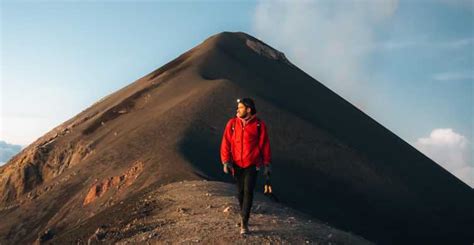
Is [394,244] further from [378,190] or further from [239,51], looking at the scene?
[239,51]

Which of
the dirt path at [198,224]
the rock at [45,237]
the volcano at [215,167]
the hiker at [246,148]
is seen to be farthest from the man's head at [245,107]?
the rock at [45,237]

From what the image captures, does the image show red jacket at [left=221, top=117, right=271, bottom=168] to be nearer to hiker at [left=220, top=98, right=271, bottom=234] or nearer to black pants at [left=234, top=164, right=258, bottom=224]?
hiker at [left=220, top=98, right=271, bottom=234]

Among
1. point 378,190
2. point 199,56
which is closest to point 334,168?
point 378,190

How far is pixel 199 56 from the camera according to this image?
85062 mm

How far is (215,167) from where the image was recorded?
43688mm

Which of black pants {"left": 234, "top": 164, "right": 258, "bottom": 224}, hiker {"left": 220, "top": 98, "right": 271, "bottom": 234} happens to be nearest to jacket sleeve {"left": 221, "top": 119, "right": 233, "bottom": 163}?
hiker {"left": 220, "top": 98, "right": 271, "bottom": 234}

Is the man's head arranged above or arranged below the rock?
above

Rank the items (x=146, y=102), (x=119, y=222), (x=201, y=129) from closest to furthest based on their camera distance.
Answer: (x=119, y=222) → (x=201, y=129) → (x=146, y=102)

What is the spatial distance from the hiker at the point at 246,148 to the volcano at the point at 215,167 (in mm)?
6240

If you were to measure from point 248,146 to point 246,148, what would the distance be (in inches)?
2.8

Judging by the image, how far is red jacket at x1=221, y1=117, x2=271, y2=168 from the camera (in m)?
14.9

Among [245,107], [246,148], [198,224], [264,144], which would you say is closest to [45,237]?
[198,224]

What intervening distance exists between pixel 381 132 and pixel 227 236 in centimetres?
7041

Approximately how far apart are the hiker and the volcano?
20.5 ft
